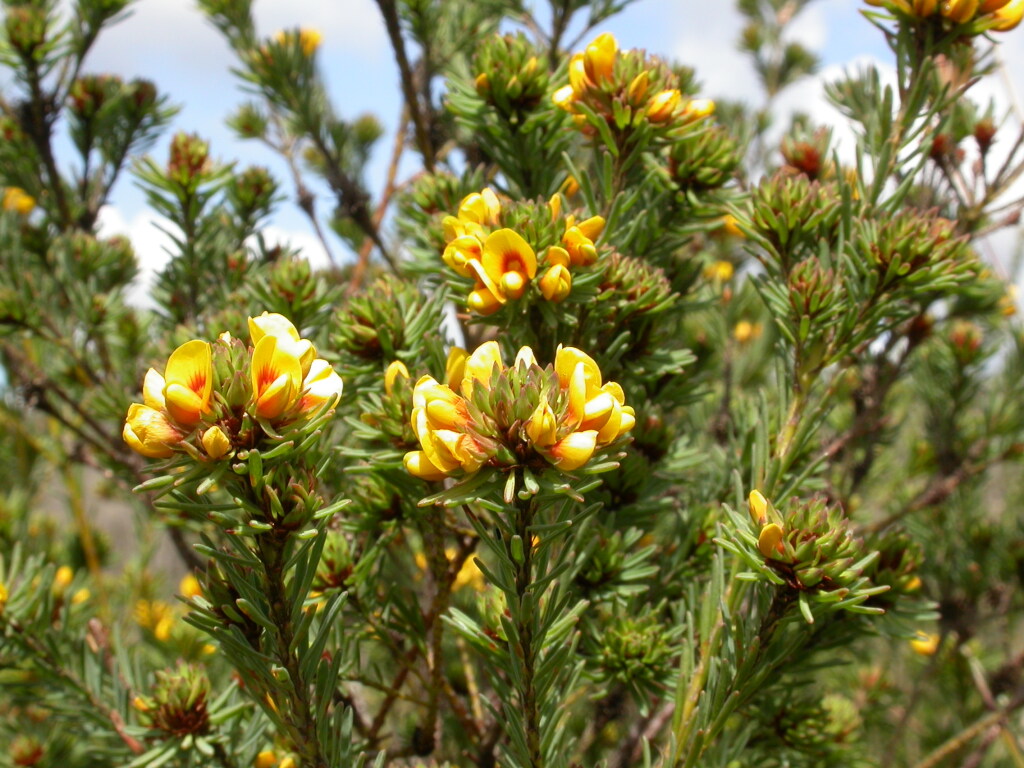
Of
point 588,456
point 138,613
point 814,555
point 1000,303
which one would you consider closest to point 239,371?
point 588,456

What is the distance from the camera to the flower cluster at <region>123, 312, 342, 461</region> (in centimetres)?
46

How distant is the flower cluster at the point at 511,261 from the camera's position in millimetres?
608

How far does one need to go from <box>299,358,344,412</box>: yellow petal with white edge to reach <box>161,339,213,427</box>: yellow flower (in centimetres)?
6

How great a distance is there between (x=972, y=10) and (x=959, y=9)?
0.04 ft

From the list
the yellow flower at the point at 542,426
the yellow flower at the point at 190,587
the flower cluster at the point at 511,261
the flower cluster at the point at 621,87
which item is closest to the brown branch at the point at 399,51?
the flower cluster at the point at 621,87

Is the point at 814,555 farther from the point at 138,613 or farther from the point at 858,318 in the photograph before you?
the point at 138,613

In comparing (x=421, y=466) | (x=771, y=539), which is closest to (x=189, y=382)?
(x=421, y=466)

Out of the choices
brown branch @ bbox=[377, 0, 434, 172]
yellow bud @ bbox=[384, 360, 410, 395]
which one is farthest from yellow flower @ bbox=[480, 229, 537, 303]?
brown branch @ bbox=[377, 0, 434, 172]

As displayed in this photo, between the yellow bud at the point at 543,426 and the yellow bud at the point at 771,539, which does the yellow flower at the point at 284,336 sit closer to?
the yellow bud at the point at 543,426

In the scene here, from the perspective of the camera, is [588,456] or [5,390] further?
[5,390]

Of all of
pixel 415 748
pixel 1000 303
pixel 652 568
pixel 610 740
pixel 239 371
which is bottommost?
pixel 610 740

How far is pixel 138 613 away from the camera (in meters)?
1.94

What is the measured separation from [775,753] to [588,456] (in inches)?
23.5

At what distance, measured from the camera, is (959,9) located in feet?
2.37
